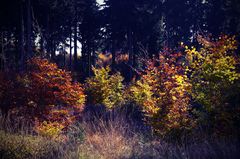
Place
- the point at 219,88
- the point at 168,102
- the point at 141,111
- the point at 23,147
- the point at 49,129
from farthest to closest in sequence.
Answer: the point at 141,111
the point at 49,129
the point at 168,102
the point at 219,88
the point at 23,147

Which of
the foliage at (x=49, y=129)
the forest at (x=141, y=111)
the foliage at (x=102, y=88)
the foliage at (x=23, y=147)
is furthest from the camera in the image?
the foliage at (x=102, y=88)

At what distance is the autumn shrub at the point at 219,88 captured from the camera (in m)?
5.86

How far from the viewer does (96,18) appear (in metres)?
30.7

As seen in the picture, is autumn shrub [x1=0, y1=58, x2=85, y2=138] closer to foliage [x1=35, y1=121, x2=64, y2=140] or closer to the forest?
the forest

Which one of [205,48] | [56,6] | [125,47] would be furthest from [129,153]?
[125,47]

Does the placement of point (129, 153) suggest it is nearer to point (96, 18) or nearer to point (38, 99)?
point (38, 99)

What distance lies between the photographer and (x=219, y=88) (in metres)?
6.06

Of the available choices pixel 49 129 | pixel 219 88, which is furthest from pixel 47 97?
pixel 219 88

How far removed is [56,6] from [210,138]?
73.5 ft

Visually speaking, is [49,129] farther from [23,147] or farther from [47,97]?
[23,147]

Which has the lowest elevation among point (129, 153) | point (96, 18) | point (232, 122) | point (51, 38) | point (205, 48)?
point (129, 153)

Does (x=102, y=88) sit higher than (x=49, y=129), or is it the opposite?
(x=102, y=88)

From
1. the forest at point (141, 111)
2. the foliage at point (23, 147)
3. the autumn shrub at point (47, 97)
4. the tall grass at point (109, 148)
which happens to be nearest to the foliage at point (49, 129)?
the forest at point (141, 111)

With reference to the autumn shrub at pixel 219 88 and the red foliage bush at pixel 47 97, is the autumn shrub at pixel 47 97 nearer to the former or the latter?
the red foliage bush at pixel 47 97
